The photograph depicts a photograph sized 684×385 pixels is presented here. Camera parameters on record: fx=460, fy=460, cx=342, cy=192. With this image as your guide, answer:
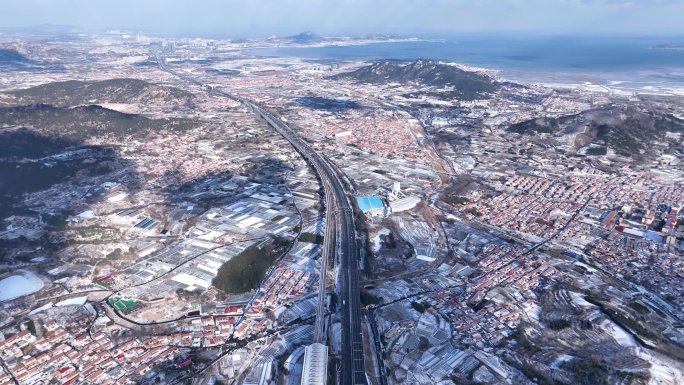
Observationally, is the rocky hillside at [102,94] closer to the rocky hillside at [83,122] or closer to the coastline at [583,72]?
the rocky hillside at [83,122]

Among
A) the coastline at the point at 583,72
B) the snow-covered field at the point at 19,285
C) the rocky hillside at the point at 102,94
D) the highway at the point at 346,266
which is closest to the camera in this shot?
the highway at the point at 346,266

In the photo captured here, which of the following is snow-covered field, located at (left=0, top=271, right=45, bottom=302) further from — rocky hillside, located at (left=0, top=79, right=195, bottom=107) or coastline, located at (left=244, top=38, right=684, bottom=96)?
coastline, located at (left=244, top=38, right=684, bottom=96)

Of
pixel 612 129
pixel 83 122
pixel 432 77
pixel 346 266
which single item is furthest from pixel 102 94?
pixel 612 129

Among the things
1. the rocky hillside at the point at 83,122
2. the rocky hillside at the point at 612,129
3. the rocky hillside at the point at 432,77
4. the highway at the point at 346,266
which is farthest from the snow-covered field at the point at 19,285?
the rocky hillside at the point at 432,77

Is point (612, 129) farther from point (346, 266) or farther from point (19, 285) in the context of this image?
point (19, 285)

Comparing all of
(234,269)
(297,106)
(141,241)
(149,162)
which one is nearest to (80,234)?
(141,241)

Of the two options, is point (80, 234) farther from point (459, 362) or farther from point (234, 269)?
point (459, 362)
